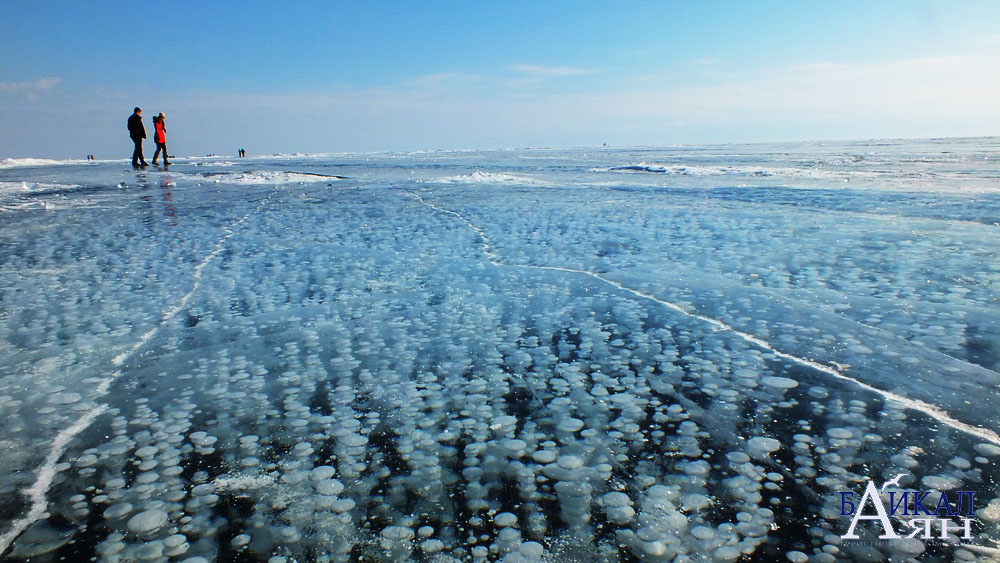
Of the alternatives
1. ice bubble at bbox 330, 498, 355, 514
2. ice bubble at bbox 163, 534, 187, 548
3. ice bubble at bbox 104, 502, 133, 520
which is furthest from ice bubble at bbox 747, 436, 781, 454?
ice bubble at bbox 104, 502, 133, 520

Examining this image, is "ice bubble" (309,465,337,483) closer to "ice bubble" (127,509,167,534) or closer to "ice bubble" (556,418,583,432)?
"ice bubble" (127,509,167,534)

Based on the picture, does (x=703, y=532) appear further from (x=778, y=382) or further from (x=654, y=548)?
(x=778, y=382)

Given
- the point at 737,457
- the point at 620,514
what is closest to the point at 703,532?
the point at 620,514

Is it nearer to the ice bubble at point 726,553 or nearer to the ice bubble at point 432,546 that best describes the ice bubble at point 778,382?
the ice bubble at point 726,553

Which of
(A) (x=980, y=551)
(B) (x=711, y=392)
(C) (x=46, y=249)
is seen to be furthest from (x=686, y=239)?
(C) (x=46, y=249)

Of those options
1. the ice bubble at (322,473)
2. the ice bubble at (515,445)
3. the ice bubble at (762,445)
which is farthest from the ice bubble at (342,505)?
the ice bubble at (762,445)
